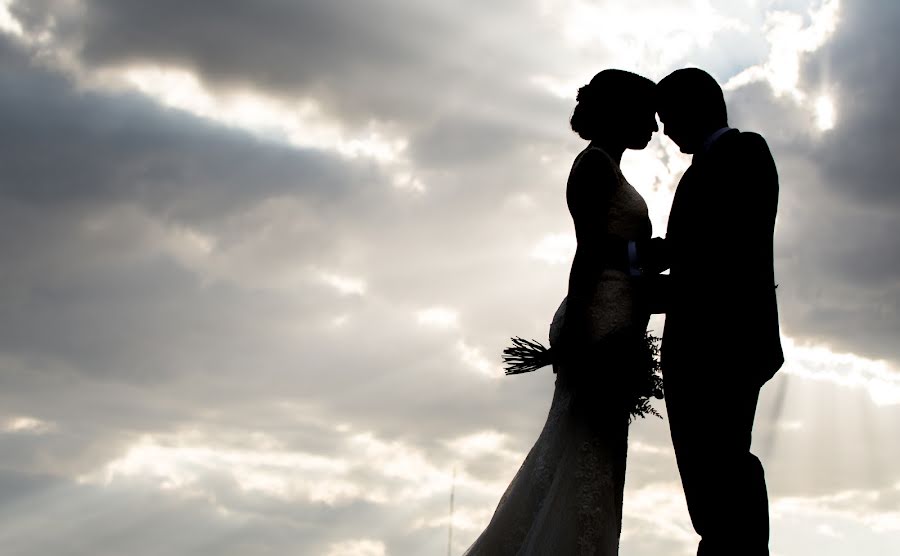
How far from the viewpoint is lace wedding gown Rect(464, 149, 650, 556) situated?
7.70 metres

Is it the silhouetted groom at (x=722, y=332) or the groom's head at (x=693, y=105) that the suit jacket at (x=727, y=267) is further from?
the groom's head at (x=693, y=105)

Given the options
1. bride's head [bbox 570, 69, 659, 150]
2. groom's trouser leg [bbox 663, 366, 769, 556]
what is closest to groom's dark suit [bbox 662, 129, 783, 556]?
groom's trouser leg [bbox 663, 366, 769, 556]

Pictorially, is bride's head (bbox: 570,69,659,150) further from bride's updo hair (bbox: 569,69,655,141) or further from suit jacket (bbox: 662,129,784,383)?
suit jacket (bbox: 662,129,784,383)

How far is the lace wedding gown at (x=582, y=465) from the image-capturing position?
7.70 metres

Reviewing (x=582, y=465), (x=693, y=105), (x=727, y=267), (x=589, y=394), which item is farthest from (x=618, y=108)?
(x=582, y=465)

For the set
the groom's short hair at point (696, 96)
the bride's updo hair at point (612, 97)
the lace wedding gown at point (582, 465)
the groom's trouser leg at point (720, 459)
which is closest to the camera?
the groom's trouser leg at point (720, 459)

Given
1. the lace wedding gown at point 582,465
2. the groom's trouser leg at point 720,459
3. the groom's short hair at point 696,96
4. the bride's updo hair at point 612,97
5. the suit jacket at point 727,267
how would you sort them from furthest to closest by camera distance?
the bride's updo hair at point 612,97
the groom's short hair at point 696,96
the lace wedding gown at point 582,465
the suit jacket at point 727,267
the groom's trouser leg at point 720,459

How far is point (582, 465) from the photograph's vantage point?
25.5 feet

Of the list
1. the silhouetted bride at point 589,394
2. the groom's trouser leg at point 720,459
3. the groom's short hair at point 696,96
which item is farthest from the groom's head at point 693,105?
the groom's trouser leg at point 720,459

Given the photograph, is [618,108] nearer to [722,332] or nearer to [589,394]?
[722,332]

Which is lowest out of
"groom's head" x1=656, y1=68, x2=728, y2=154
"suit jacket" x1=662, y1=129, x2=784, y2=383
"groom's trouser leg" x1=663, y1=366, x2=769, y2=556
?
"groom's trouser leg" x1=663, y1=366, x2=769, y2=556

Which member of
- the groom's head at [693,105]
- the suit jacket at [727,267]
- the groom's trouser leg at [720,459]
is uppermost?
the groom's head at [693,105]

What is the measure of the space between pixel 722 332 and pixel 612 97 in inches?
85.9

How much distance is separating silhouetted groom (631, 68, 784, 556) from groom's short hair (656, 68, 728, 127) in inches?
11.8
